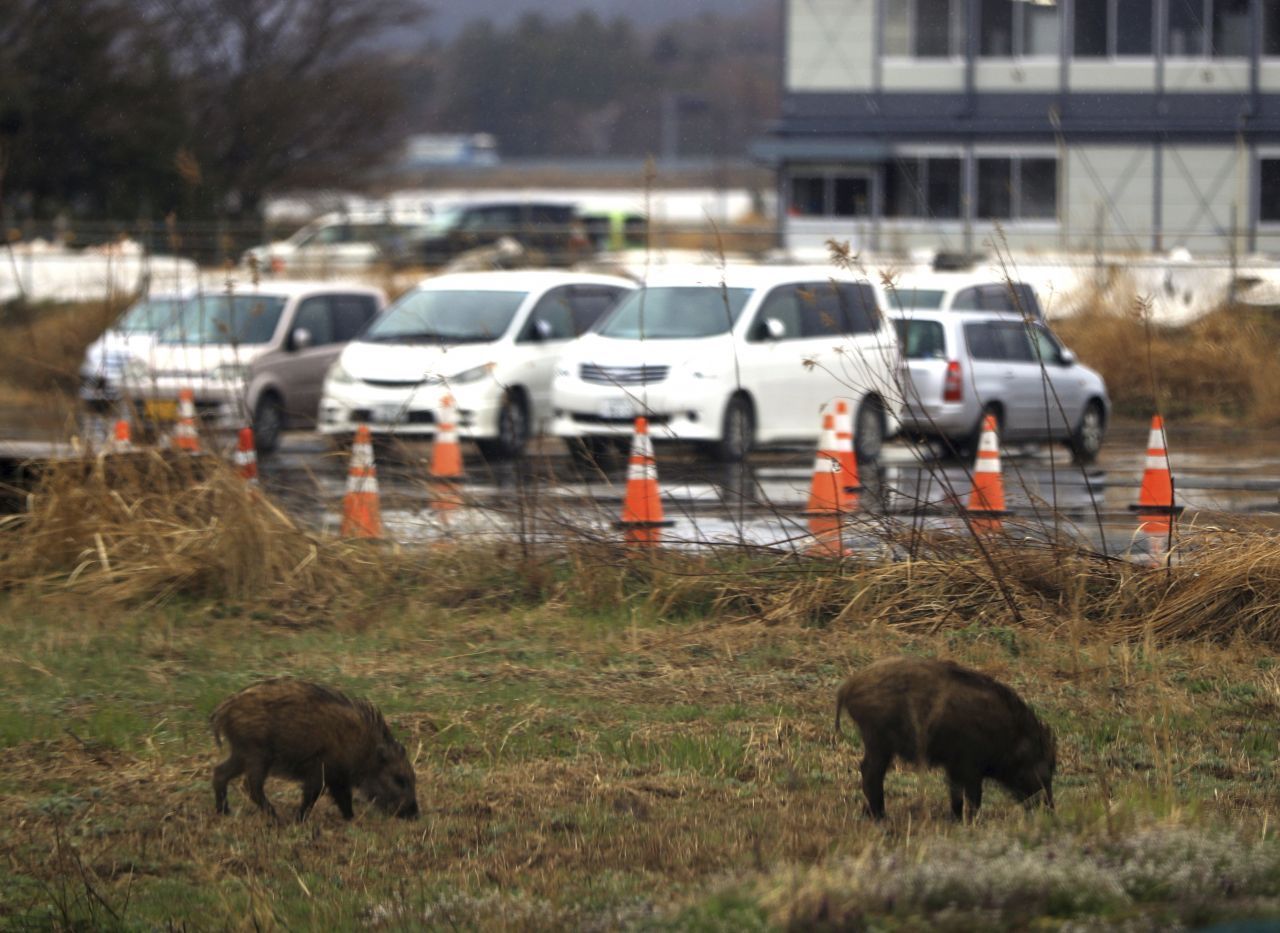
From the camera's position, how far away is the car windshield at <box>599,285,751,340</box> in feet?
56.4

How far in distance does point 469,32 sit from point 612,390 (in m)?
93.9

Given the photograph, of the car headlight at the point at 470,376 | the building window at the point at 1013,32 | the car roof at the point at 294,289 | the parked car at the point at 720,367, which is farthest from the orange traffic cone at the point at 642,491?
the building window at the point at 1013,32

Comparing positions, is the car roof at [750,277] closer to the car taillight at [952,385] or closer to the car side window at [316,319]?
the car taillight at [952,385]

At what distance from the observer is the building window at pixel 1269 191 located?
4169 cm

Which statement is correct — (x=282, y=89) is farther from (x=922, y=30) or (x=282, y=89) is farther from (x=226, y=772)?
(x=226, y=772)

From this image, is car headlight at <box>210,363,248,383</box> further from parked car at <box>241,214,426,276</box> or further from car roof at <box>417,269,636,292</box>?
parked car at <box>241,214,426,276</box>

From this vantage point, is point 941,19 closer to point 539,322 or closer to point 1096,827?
point 539,322

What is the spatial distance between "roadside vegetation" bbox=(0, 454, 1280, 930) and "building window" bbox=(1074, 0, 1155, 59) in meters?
36.6

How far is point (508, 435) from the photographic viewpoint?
17641mm

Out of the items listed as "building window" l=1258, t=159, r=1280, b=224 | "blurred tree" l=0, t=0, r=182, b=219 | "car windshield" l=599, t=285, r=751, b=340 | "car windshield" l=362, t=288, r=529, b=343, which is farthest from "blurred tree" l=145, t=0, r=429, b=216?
"car windshield" l=599, t=285, r=751, b=340

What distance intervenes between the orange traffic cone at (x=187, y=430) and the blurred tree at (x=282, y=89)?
35851mm

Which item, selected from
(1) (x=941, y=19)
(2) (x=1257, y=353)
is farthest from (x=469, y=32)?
(2) (x=1257, y=353)

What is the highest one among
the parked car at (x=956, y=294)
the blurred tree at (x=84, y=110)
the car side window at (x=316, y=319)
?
the blurred tree at (x=84, y=110)

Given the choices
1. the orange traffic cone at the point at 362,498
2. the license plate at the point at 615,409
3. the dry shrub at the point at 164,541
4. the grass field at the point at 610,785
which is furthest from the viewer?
the license plate at the point at 615,409
